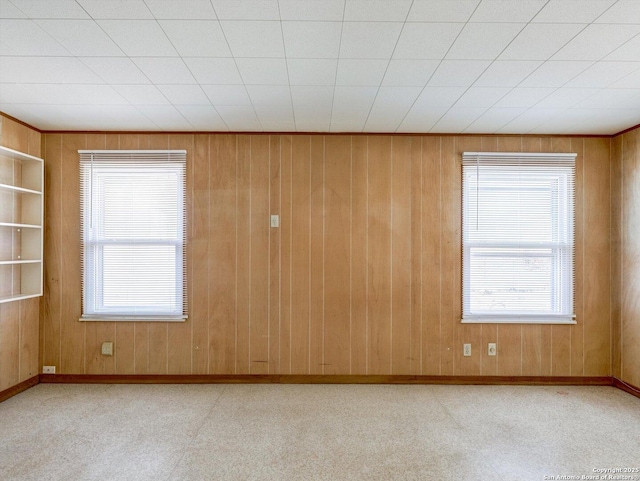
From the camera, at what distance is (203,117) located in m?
3.19

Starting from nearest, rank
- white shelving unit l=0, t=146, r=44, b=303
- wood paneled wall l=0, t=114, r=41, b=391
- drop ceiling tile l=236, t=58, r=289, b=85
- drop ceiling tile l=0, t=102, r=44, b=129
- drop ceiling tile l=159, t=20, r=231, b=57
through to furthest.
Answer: drop ceiling tile l=159, t=20, r=231, b=57 → drop ceiling tile l=236, t=58, r=289, b=85 → drop ceiling tile l=0, t=102, r=44, b=129 → wood paneled wall l=0, t=114, r=41, b=391 → white shelving unit l=0, t=146, r=44, b=303

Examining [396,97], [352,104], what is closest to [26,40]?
[352,104]

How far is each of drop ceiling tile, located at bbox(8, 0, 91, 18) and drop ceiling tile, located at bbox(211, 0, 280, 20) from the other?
67cm

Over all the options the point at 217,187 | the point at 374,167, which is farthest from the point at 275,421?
the point at 374,167

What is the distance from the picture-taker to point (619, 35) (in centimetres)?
190

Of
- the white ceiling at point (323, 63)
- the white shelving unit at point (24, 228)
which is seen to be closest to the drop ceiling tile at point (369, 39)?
the white ceiling at point (323, 63)

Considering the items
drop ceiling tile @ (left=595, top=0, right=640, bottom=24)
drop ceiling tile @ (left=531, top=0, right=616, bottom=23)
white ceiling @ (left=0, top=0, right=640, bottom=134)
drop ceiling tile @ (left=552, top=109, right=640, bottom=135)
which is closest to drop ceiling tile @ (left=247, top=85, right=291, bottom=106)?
white ceiling @ (left=0, top=0, right=640, bottom=134)

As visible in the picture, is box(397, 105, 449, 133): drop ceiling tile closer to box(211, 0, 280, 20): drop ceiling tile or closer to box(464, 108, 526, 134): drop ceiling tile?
box(464, 108, 526, 134): drop ceiling tile

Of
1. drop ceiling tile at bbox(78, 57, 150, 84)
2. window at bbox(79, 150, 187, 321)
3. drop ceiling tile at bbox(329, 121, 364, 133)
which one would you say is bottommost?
window at bbox(79, 150, 187, 321)

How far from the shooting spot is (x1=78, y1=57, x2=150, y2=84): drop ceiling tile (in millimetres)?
2201

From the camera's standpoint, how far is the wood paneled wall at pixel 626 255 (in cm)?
330

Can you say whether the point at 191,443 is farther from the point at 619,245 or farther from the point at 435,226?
the point at 619,245

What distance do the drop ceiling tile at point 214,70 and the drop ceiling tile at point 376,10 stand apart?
0.82 meters

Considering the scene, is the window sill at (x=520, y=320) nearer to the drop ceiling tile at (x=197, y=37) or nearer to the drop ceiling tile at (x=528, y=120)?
the drop ceiling tile at (x=528, y=120)
